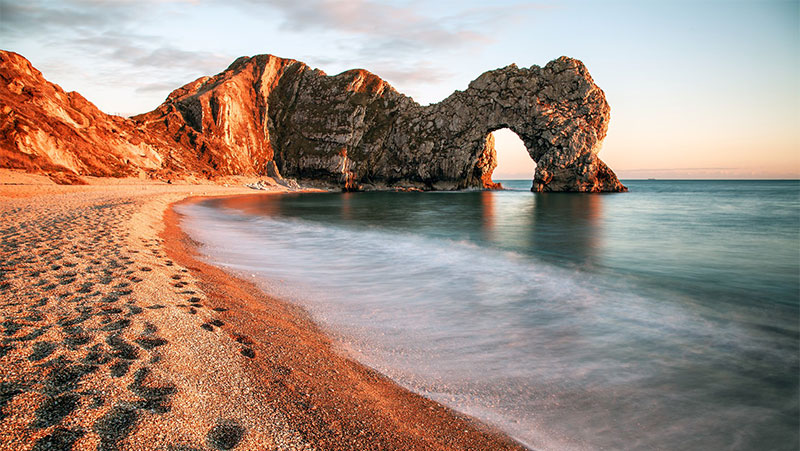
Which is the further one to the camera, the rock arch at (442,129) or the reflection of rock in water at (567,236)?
the rock arch at (442,129)

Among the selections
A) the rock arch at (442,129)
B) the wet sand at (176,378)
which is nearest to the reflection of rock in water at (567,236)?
the wet sand at (176,378)

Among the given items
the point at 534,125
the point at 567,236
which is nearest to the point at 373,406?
the point at 567,236

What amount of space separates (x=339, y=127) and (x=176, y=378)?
3255 inches

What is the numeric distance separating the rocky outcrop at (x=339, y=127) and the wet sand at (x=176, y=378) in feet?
144

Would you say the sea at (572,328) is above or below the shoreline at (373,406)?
below

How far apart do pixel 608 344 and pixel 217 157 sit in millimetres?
72260

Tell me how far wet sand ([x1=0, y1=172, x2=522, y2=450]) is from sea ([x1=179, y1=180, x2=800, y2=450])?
0.69 metres

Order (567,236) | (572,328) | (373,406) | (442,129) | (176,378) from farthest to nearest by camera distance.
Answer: (442,129)
(567,236)
(572,328)
(373,406)
(176,378)

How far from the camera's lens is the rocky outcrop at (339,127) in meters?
46.8

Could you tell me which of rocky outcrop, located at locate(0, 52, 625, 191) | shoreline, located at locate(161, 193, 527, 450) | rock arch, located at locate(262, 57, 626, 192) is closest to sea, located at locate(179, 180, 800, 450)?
shoreline, located at locate(161, 193, 527, 450)

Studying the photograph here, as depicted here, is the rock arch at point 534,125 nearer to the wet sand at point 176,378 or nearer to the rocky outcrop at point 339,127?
the rocky outcrop at point 339,127

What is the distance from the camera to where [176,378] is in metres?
3.54

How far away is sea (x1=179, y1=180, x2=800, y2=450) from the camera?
4.26 metres

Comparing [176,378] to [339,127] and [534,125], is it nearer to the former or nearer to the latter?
[534,125]
